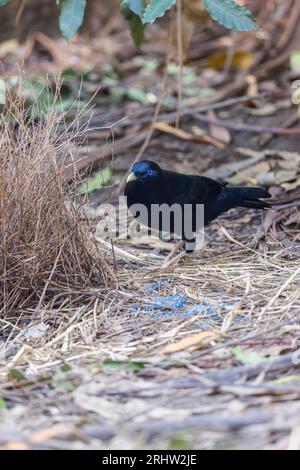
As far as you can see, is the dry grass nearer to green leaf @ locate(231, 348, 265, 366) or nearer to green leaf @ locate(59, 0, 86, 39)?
green leaf @ locate(59, 0, 86, 39)

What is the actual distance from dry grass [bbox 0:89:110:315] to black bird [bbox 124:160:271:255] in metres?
0.94

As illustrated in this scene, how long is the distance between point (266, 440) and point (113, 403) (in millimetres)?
540

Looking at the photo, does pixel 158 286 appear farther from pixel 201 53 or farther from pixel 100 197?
pixel 201 53

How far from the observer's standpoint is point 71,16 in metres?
4.15

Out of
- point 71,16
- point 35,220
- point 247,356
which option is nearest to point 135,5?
point 71,16

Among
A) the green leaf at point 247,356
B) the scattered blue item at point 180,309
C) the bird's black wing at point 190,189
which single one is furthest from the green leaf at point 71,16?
the green leaf at point 247,356

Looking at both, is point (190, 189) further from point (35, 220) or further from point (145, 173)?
point (35, 220)

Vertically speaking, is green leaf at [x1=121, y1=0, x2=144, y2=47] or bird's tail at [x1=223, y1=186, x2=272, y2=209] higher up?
green leaf at [x1=121, y1=0, x2=144, y2=47]

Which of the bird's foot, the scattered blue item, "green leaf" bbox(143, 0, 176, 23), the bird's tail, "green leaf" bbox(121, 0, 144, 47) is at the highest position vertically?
"green leaf" bbox(121, 0, 144, 47)

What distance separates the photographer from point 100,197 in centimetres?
557

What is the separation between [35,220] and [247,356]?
1.24m

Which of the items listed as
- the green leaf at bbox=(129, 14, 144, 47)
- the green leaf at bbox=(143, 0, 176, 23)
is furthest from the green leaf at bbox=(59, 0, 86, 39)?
the green leaf at bbox=(129, 14, 144, 47)

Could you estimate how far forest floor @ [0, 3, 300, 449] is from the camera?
7.94ft

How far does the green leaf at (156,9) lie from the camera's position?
3.82m
